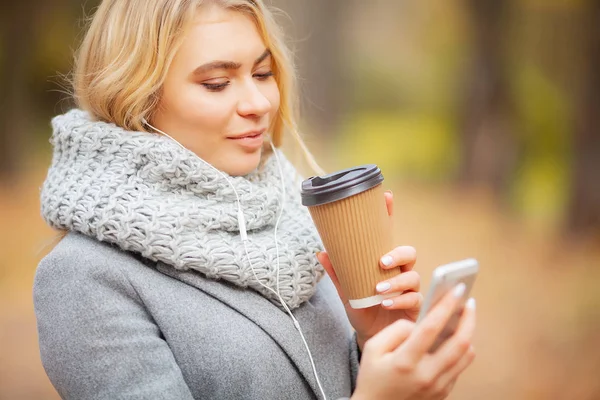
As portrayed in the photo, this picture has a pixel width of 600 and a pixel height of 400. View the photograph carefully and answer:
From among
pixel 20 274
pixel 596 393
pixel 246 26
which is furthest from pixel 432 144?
pixel 246 26

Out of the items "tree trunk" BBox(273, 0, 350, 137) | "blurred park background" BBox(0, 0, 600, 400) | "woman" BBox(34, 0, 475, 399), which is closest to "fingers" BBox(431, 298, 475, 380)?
"woman" BBox(34, 0, 475, 399)

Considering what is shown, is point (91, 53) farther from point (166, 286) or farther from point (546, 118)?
point (546, 118)

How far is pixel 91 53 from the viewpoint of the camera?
132cm

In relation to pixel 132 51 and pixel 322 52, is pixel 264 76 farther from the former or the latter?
pixel 322 52

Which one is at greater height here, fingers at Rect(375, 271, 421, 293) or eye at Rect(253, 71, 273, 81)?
eye at Rect(253, 71, 273, 81)

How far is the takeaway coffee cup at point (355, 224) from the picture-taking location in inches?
42.3

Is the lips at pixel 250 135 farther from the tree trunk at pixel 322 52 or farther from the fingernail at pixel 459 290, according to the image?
the tree trunk at pixel 322 52

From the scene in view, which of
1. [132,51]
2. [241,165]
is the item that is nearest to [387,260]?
[241,165]

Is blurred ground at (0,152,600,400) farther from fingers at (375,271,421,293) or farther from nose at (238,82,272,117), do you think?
fingers at (375,271,421,293)

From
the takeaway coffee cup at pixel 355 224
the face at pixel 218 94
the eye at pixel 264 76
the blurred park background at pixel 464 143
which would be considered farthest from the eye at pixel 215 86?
the blurred park background at pixel 464 143

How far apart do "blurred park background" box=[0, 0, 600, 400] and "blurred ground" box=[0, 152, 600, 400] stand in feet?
0.04

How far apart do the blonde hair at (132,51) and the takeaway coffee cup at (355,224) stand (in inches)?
14.5

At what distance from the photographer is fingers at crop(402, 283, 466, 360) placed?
36.1 inches

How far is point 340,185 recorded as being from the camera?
106 centimetres
